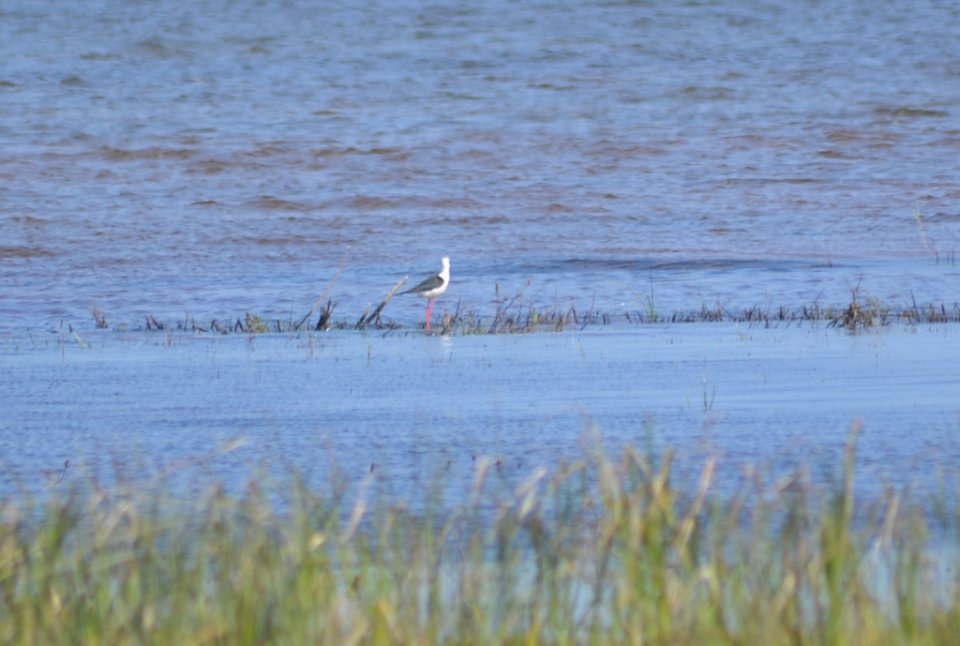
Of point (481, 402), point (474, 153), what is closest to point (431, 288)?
point (481, 402)

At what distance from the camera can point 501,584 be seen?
15.3 ft

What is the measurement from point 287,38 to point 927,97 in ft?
50.9

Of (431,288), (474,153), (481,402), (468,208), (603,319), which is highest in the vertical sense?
(474,153)

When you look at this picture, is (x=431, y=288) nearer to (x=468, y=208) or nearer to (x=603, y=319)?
(x=603, y=319)

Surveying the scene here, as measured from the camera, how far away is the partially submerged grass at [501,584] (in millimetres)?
4379

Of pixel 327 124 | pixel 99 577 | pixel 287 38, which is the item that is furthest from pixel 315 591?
pixel 287 38

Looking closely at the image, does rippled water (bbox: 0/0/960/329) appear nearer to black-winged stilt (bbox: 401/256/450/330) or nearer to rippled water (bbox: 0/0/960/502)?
rippled water (bbox: 0/0/960/502)

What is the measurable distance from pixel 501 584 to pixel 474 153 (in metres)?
24.0

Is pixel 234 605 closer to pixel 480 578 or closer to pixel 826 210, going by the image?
pixel 480 578

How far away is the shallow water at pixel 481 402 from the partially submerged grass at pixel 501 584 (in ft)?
3.35

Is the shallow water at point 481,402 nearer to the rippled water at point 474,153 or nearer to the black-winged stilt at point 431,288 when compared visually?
the black-winged stilt at point 431,288

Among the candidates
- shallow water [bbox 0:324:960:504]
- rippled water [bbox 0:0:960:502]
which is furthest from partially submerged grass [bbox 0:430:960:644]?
rippled water [bbox 0:0:960:502]

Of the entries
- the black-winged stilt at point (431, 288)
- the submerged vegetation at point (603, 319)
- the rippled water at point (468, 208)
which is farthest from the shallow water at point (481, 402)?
the black-winged stilt at point (431, 288)

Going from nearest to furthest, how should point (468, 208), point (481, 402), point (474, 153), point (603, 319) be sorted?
point (481, 402) < point (603, 319) < point (468, 208) < point (474, 153)
